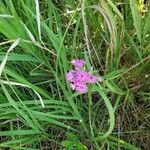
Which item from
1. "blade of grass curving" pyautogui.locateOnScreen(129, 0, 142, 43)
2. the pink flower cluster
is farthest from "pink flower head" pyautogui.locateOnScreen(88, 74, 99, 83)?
"blade of grass curving" pyautogui.locateOnScreen(129, 0, 142, 43)

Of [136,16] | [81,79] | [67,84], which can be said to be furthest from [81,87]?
[136,16]

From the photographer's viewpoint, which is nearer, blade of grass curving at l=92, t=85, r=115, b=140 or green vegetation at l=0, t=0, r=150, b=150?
blade of grass curving at l=92, t=85, r=115, b=140

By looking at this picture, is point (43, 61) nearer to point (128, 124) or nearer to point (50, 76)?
point (50, 76)

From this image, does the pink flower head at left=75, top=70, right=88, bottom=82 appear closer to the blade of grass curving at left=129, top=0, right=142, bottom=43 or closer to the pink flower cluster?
the pink flower cluster

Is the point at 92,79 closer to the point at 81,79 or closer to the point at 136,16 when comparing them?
the point at 81,79

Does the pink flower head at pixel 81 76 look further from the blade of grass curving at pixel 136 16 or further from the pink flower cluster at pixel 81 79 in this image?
the blade of grass curving at pixel 136 16

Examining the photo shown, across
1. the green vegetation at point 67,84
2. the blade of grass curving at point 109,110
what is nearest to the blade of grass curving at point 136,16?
the green vegetation at point 67,84

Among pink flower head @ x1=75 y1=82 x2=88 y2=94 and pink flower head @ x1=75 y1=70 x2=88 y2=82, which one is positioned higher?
pink flower head @ x1=75 y1=70 x2=88 y2=82

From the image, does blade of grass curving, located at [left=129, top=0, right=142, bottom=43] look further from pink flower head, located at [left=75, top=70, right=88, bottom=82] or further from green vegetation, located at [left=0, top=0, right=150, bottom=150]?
pink flower head, located at [left=75, top=70, right=88, bottom=82]
